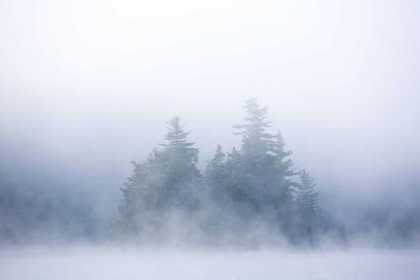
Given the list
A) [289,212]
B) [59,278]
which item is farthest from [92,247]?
[59,278]

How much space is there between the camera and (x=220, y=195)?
35438 millimetres

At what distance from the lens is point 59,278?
1889 centimetres

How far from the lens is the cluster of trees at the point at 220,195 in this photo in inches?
1345

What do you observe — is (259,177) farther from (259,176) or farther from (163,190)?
(163,190)

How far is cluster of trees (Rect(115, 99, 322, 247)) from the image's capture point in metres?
34.2

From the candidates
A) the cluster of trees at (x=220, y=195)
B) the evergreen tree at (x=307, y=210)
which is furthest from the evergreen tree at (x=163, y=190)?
the evergreen tree at (x=307, y=210)

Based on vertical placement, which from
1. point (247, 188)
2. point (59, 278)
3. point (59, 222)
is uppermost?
point (247, 188)

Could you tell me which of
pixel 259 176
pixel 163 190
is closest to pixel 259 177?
pixel 259 176

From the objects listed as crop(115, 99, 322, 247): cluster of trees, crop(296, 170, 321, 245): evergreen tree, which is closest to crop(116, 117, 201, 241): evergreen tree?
crop(115, 99, 322, 247): cluster of trees

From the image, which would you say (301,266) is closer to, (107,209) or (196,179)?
(196,179)

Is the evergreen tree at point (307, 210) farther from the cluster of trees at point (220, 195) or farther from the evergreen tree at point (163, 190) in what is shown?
the evergreen tree at point (163, 190)

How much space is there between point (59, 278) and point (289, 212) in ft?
73.0

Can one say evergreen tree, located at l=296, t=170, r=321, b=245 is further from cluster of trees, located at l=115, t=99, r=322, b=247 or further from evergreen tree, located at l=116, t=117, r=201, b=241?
evergreen tree, located at l=116, t=117, r=201, b=241

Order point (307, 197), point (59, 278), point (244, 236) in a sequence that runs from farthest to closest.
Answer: point (307, 197)
point (244, 236)
point (59, 278)
